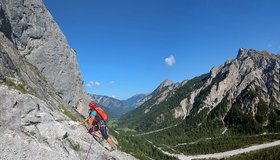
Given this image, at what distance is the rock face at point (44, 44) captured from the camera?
127 m

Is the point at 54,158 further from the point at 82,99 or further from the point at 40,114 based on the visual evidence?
the point at 82,99

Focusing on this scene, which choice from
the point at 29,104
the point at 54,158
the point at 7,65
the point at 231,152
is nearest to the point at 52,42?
the point at 7,65

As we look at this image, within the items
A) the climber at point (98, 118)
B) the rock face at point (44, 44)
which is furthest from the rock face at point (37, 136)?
the rock face at point (44, 44)

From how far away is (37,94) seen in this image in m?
87.1

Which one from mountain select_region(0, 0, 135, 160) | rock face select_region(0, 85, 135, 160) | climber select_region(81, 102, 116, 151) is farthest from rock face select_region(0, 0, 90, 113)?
climber select_region(81, 102, 116, 151)

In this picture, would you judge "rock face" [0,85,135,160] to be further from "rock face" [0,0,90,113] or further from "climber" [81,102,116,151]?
"rock face" [0,0,90,113]

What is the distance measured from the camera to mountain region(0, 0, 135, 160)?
32.6 meters

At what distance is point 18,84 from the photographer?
73.4 metres

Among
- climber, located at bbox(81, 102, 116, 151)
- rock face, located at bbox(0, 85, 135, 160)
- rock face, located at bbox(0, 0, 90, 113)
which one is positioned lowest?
rock face, located at bbox(0, 85, 135, 160)

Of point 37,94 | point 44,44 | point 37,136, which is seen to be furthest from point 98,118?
point 44,44

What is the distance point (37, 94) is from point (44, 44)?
68928 mm

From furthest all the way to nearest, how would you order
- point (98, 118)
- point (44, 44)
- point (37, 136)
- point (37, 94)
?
point (44, 44)
point (37, 94)
point (37, 136)
point (98, 118)

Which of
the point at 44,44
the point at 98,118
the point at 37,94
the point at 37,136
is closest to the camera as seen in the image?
the point at 98,118

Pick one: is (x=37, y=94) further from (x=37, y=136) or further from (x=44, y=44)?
(x=44, y=44)
